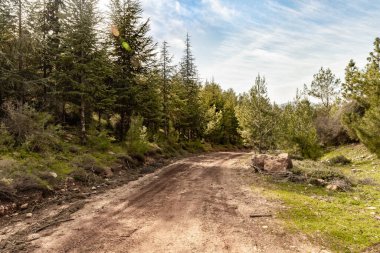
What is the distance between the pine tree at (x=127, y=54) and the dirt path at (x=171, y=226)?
15335 millimetres

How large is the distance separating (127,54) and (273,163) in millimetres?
18246

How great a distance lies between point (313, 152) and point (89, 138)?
65.2 ft

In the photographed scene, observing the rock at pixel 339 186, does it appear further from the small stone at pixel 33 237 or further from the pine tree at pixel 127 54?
the pine tree at pixel 127 54

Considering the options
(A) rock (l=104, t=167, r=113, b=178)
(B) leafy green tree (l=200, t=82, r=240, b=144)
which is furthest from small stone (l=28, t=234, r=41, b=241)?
(B) leafy green tree (l=200, t=82, r=240, b=144)

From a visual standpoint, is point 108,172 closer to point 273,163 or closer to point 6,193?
point 6,193

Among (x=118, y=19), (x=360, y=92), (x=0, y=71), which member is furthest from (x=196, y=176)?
(x=118, y=19)

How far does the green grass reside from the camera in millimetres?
7820

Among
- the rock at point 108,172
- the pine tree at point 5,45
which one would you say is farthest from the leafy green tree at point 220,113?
the pine tree at point 5,45

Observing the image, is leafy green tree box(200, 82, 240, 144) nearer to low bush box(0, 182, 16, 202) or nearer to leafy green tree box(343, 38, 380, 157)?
leafy green tree box(343, 38, 380, 157)

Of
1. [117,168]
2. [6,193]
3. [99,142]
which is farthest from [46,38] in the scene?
[6,193]

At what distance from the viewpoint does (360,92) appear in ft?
76.6

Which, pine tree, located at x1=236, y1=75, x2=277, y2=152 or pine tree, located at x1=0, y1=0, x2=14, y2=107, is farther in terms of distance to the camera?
pine tree, located at x1=236, y1=75, x2=277, y2=152

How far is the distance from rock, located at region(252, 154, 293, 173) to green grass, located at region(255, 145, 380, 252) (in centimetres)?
240

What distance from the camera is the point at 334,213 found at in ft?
33.4
